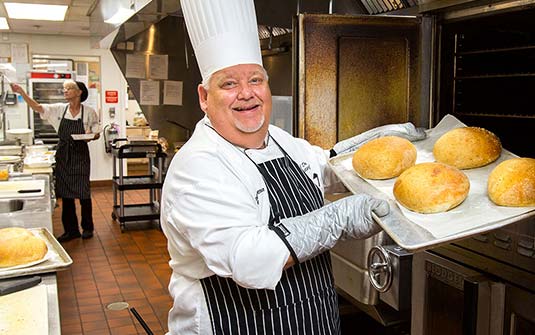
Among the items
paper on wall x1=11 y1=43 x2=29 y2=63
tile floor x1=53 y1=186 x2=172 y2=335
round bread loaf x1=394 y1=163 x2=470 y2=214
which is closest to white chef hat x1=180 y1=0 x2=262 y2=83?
round bread loaf x1=394 y1=163 x2=470 y2=214

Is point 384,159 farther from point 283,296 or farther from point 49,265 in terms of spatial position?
point 49,265

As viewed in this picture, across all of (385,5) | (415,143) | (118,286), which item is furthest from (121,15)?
(415,143)

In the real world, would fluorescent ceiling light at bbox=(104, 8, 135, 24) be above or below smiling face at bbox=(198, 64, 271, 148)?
above

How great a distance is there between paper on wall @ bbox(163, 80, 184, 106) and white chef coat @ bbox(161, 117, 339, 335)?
14.0 feet

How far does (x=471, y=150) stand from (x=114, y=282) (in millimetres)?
3457

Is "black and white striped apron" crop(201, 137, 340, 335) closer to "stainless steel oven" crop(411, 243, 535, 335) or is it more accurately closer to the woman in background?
"stainless steel oven" crop(411, 243, 535, 335)

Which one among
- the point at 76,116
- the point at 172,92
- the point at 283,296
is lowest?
the point at 283,296

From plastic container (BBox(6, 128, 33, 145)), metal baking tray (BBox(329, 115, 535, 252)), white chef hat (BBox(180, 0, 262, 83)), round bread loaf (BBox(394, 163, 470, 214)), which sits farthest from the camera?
plastic container (BBox(6, 128, 33, 145))

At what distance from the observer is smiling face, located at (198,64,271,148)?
1.51 meters

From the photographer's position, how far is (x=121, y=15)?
4180 mm

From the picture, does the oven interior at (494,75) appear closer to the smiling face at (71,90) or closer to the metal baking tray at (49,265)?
the metal baking tray at (49,265)

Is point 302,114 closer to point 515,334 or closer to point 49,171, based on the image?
point 515,334

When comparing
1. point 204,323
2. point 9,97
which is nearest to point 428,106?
point 204,323

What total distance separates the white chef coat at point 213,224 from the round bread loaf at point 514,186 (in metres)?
0.58
